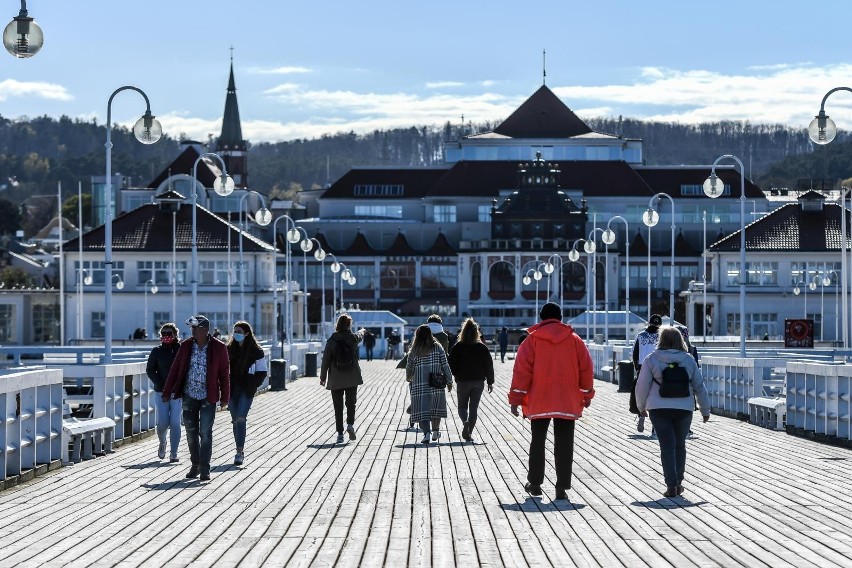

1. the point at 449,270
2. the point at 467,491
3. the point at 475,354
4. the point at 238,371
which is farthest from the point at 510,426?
the point at 449,270

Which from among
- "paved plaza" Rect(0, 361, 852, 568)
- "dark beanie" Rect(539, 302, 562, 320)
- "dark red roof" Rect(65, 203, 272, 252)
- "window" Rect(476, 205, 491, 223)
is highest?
"window" Rect(476, 205, 491, 223)

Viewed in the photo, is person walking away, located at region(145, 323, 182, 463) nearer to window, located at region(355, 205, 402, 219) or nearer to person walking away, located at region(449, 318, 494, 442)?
person walking away, located at region(449, 318, 494, 442)

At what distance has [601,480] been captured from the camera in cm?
1906

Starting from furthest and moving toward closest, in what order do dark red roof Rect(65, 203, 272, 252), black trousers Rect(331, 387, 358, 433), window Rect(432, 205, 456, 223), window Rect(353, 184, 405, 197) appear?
window Rect(353, 184, 405, 197)
window Rect(432, 205, 456, 223)
dark red roof Rect(65, 203, 272, 252)
black trousers Rect(331, 387, 358, 433)

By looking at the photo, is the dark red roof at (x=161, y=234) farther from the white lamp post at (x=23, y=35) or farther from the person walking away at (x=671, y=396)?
the person walking away at (x=671, y=396)

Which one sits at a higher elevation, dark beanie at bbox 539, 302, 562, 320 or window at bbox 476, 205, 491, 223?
window at bbox 476, 205, 491, 223

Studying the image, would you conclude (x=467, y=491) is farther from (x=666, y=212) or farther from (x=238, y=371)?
A: (x=666, y=212)

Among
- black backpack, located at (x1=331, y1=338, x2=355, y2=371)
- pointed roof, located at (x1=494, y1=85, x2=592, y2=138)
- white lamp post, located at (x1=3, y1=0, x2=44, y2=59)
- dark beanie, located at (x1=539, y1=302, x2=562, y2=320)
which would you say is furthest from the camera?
pointed roof, located at (x1=494, y1=85, x2=592, y2=138)

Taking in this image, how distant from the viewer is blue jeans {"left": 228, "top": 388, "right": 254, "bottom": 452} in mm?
21281

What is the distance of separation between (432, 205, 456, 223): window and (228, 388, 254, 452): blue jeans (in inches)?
5024

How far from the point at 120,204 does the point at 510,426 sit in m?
128

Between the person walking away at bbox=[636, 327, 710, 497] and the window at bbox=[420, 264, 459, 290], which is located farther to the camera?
the window at bbox=[420, 264, 459, 290]

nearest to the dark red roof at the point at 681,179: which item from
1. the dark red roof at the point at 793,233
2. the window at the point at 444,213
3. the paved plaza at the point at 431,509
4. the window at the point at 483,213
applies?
the window at the point at 483,213

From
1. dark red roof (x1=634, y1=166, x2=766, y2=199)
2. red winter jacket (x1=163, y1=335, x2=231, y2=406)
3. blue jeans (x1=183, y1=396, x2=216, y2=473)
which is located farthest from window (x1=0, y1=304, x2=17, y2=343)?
red winter jacket (x1=163, y1=335, x2=231, y2=406)
